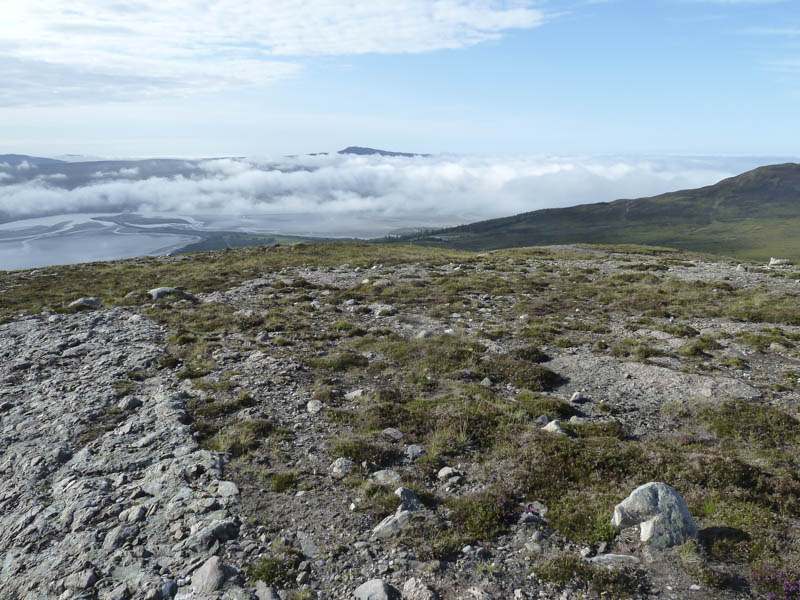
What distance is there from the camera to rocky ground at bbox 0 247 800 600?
7809 mm

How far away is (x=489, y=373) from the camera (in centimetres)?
1697

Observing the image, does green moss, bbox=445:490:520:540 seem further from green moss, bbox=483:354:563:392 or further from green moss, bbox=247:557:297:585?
green moss, bbox=483:354:563:392

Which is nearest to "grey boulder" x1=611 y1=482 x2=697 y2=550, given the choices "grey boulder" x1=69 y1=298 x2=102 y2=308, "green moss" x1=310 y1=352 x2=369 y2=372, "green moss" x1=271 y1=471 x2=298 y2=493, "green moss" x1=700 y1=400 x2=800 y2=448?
"green moss" x1=700 y1=400 x2=800 y2=448

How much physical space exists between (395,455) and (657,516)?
5.79 metres

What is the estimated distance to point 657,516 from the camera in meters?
8.18

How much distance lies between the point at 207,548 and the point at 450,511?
462 centimetres

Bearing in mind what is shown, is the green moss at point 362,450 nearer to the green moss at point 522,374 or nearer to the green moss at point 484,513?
the green moss at point 484,513

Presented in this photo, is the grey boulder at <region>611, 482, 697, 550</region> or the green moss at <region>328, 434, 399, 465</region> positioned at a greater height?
the grey boulder at <region>611, 482, 697, 550</region>

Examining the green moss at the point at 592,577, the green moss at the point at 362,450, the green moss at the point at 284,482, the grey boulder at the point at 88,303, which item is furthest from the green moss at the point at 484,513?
the grey boulder at the point at 88,303

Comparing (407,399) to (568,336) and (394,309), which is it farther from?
(394,309)

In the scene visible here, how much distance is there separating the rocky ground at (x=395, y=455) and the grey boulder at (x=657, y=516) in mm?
184

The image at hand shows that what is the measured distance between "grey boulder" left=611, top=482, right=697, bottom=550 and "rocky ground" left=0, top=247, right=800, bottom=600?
0.18 metres

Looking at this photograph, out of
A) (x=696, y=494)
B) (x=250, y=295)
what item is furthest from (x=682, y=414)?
(x=250, y=295)

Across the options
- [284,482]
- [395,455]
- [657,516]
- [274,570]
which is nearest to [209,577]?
[274,570]
